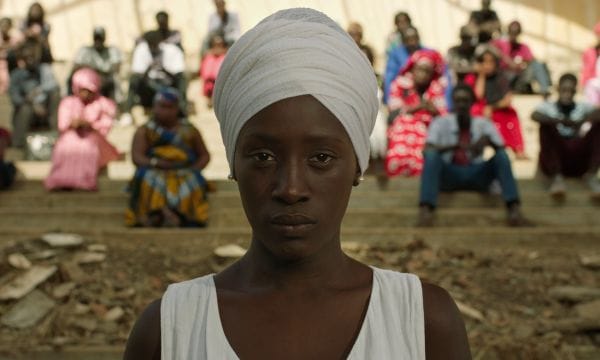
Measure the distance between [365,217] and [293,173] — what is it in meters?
7.48

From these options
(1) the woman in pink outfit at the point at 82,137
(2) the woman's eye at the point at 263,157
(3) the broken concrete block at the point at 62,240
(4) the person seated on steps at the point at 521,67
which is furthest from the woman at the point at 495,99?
(2) the woman's eye at the point at 263,157

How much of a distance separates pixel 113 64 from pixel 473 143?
554 centimetres

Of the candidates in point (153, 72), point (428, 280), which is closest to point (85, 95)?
point (153, 72)

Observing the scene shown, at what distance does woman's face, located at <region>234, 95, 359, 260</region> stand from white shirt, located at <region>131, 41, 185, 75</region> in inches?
442

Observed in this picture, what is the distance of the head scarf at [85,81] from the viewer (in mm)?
11414

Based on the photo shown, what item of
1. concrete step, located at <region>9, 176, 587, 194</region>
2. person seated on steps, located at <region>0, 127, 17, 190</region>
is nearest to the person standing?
concrete step, located at <region>9, 176, 587, 194</region>

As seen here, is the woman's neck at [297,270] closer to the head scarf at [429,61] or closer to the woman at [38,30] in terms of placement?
the head scarf at [429,61]

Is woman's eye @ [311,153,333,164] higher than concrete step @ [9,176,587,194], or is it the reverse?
woman's eye @ [311,153,333,164]

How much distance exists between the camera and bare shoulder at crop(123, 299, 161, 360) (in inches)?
78.7

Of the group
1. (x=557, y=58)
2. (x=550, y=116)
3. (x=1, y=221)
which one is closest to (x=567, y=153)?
(x=550, y=116)

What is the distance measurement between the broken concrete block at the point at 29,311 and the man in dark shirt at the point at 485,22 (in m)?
7.63

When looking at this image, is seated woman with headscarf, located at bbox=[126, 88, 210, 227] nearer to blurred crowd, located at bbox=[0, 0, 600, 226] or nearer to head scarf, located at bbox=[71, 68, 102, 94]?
blurred crowd, located at bbox=[0, 0, 600, 226]

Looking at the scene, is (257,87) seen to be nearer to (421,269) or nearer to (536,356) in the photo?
(536,356)

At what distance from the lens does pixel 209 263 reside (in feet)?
26.3
